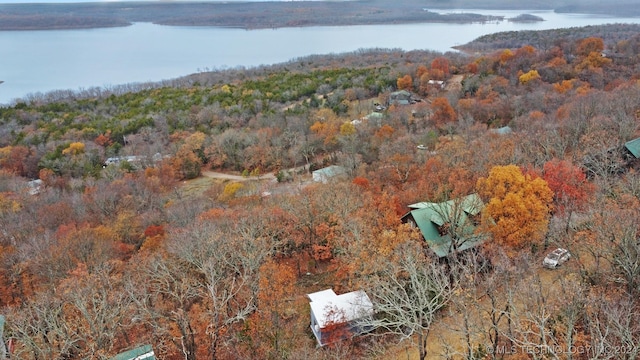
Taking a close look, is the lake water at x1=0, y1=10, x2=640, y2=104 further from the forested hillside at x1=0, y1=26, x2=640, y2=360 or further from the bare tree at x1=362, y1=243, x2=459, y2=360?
the bare tree at x1=362, y1=243, x2=459, y2=360

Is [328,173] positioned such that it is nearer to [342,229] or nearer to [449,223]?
[342,229]

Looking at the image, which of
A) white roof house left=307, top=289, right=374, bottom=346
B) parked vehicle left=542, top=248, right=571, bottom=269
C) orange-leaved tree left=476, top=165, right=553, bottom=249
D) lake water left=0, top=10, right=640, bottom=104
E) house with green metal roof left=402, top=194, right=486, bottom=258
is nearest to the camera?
white roof house left=307, top=289, right=374, bottom=346

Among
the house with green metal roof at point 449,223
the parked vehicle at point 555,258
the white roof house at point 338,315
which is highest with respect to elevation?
the house with green metal roof at point 449,223

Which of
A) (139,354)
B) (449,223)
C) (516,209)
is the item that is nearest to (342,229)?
A: (449,223)

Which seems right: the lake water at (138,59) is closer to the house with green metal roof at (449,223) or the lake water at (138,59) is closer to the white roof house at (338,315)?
the house with green metal roof at (449,223)

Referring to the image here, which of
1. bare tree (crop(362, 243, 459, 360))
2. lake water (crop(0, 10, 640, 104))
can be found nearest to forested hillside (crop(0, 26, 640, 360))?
bare tree (crop(362, 243, 459, 360))

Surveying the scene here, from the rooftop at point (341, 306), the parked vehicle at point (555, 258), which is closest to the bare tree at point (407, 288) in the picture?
the rooftop at point (341, 306)
